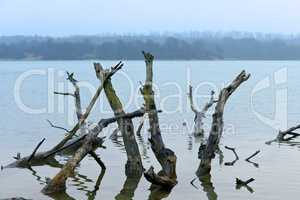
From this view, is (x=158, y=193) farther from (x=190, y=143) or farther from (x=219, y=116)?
(x=190, y=143)

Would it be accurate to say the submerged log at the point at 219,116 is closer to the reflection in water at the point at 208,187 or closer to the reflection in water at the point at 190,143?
the reflection in water at the point at 208,187

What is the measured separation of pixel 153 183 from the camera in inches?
782

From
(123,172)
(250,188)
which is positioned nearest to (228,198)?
(250,188)

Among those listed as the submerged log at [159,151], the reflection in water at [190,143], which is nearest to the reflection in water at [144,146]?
the reflection in water at [190,143]

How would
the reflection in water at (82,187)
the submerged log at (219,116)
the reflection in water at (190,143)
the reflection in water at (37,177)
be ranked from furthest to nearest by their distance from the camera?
the reflection in water at (190,143) < the reflection in water at (37,177) < the submerged log at (219,116) < the reflection in water at (82,187)

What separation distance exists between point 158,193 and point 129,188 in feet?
4.52

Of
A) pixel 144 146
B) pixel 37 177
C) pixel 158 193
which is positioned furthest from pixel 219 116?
pixel 144 146

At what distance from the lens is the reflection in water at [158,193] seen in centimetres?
1942

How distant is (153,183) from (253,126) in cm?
2490

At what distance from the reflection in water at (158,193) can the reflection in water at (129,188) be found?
25.9 inches

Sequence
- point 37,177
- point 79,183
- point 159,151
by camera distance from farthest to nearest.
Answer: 1. point 37,177
2. point 79,183
3. point 159,151

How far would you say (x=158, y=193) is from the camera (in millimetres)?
19797

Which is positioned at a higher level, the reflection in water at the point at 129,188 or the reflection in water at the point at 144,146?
the reflection in water at the point at 144,146

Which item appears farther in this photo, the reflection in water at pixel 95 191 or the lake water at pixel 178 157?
the lake water at pixel 178 157
